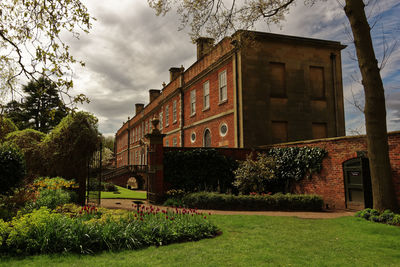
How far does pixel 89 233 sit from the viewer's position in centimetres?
561

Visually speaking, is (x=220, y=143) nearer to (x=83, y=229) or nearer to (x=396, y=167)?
(x=396, y=167)

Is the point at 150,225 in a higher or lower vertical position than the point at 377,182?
lower

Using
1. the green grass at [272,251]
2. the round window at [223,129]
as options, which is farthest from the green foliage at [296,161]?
the green grass at [272,251]

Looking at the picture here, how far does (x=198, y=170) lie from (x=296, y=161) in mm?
4509

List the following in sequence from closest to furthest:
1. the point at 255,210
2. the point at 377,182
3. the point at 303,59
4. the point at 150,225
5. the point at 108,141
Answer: the point at 150,225
the point at 377,182
the point at 255,210
the point at 303,59
the point at 108,141

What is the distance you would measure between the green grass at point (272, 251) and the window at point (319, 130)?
10.8 metres

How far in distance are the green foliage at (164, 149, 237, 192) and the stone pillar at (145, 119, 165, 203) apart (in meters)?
0.36

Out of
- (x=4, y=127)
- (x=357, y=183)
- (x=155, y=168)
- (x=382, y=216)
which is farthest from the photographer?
(x=155, y=168)

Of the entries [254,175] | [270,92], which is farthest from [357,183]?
[270,92]

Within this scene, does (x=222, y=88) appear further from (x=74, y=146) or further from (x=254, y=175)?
(x=74, y=146)

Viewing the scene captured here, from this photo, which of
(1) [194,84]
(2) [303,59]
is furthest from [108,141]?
(2) [303,59]

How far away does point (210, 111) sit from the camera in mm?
19891

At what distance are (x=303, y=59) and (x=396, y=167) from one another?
1015 centimetres

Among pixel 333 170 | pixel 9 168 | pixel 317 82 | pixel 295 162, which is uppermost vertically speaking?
pixel 317 82
